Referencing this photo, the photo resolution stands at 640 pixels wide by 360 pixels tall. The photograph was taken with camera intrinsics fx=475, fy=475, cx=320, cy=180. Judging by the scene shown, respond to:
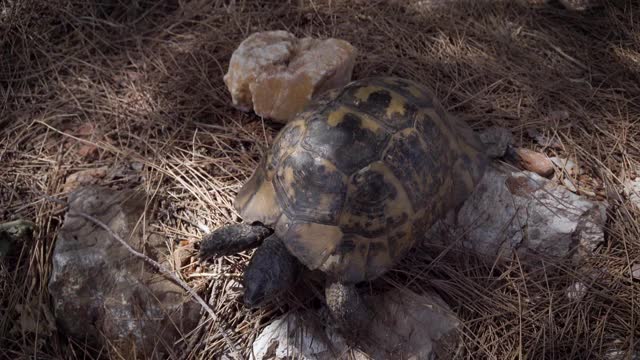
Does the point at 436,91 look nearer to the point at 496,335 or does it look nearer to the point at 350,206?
the point at 350,206

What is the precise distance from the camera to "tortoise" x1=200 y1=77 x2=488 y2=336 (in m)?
2.13

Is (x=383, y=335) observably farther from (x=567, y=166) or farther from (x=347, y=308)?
(x=567, y=166)

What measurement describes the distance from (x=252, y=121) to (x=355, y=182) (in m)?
1.10

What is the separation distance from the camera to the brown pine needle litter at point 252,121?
2.24 meters

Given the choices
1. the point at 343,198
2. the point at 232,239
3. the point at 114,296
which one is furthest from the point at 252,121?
the point at 114,296

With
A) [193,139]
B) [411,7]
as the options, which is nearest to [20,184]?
[193,139]

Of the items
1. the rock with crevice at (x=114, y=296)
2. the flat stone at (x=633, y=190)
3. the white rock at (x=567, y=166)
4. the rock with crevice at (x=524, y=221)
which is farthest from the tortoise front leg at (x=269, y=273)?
the flat stone at (x=633, y=190)

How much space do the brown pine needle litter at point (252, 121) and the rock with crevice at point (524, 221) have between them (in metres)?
0.09

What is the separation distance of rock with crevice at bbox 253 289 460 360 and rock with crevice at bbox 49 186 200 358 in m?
0.44

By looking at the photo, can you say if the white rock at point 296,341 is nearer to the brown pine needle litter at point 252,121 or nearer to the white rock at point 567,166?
the brown pine needle litter at point 252,121

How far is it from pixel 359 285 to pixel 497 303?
2.19 feet

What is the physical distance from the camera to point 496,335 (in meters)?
2.21

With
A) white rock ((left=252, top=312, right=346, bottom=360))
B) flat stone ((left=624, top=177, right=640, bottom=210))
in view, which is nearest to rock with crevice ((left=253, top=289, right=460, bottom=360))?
white rock ((left=252, top=312, right=346, bottom=360))

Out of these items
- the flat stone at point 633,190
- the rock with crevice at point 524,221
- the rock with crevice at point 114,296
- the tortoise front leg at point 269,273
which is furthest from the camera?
the flat stone at point 633,190
